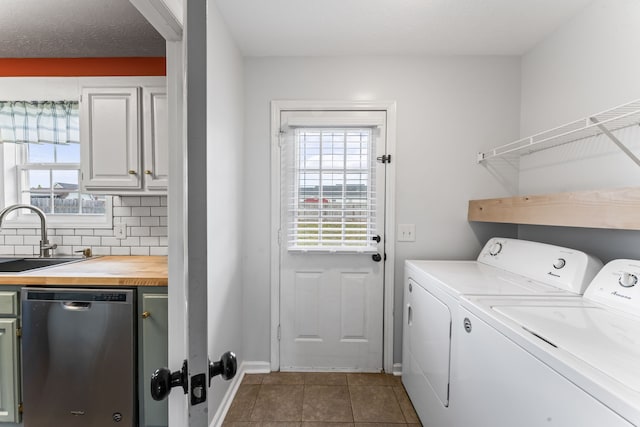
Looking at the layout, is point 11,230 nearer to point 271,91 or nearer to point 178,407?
point 178,407

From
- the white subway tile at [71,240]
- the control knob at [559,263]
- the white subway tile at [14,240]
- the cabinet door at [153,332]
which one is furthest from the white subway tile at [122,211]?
the control knob at [559,263]

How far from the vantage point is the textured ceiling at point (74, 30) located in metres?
1.56

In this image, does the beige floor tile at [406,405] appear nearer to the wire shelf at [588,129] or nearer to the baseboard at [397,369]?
the baseboard at [397,369]

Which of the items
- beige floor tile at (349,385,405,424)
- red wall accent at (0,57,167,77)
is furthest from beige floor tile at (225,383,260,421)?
red wall accent at (0,57,167,77)

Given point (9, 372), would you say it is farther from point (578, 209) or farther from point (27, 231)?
point (578, 209)

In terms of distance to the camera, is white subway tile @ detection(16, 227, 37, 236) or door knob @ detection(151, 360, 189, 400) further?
white subway tile @ detection(16, 227, 37, 236)

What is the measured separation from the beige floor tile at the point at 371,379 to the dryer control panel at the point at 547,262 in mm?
1113

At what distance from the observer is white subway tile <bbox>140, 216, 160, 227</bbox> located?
2102 mm

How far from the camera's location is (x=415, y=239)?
214 centimetres

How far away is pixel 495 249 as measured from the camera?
1878mm

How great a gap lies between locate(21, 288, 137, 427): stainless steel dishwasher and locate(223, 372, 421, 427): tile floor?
0.69m

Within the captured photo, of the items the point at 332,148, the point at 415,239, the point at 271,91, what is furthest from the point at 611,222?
the point at 271,91

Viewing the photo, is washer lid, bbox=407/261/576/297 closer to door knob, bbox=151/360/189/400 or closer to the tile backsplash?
door knob, bbox=151/360/189/400

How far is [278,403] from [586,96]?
265cm
